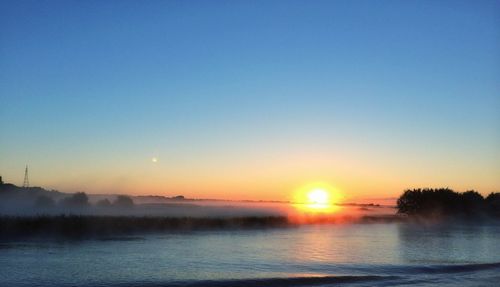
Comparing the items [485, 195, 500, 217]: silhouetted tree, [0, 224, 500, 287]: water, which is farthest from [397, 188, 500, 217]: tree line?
[0, 224, 500, 287]: water

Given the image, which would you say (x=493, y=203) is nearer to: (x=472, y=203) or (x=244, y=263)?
(x=472, y=203)

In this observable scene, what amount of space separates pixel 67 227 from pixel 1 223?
7669 millimetres

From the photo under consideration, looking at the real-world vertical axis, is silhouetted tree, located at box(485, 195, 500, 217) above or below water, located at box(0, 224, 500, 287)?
above

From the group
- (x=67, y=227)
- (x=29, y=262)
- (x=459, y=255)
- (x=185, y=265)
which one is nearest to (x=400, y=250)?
(x=459, y=255)

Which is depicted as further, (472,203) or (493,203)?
(493,203)

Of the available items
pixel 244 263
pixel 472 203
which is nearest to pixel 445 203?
pixel 472 203

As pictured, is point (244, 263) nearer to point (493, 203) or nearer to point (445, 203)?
point (445, 203)

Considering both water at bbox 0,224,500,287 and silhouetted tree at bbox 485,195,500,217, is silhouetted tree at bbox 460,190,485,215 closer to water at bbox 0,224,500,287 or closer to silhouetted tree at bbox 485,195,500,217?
silhouetted tree at bbox 485,195,500,217

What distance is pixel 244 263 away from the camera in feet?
121

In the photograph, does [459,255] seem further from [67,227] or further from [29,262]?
[67,227]

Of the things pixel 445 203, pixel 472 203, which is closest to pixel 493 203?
pixel 472 203

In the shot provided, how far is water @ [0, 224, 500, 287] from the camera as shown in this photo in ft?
94.1

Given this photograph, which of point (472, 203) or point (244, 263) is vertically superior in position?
point (472, 203)

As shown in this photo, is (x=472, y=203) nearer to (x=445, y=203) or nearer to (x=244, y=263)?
(x=445, y=203)
